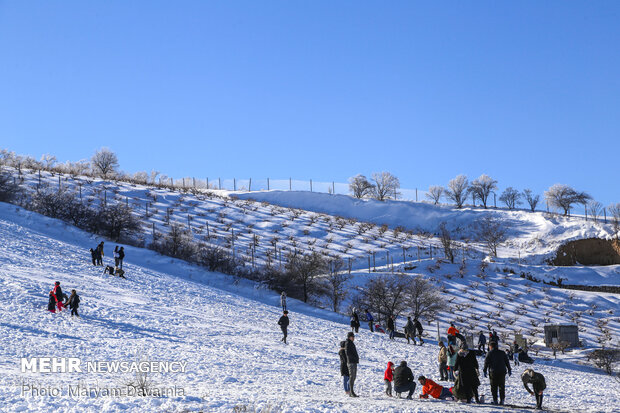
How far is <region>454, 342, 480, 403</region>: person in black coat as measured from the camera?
1242 cm

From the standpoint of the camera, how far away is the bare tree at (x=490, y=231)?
7501 centimetres

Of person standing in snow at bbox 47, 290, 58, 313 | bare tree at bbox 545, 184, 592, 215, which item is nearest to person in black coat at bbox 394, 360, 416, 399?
person standing in snow at bbox 47, 290, 58, 313

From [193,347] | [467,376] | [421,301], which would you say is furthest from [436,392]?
[421,301]

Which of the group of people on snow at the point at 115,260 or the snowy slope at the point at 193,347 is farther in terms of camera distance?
the group of people on snow at the point at 115,260

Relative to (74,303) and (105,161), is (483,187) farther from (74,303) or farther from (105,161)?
(74,303)

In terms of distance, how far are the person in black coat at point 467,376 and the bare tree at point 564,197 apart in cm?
9838

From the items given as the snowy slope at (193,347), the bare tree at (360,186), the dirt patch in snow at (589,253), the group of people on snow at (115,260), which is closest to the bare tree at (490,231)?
the dirt patch in snow at (589,253)

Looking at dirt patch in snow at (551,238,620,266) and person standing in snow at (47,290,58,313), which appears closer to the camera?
person standing in snow at (47,290,58,313)

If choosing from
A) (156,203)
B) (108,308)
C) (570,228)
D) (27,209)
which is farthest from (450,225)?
(108,308)

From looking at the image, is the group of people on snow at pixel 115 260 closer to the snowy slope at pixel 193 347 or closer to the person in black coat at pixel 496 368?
the snowy slope at pixel 193 347

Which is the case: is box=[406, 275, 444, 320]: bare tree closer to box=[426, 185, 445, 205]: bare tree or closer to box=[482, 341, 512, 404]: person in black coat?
box=[482, 341, 512, 404]: person in black coat

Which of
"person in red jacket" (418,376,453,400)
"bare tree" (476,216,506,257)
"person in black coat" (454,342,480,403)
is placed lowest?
"person in red jacket" (418,376,453,400)

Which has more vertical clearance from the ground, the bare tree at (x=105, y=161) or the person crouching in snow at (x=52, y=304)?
the bare tree at (x=105, y=161)

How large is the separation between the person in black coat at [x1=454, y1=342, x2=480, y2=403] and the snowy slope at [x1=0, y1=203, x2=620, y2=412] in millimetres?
552
